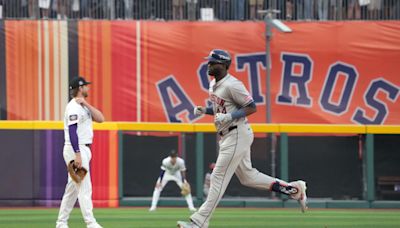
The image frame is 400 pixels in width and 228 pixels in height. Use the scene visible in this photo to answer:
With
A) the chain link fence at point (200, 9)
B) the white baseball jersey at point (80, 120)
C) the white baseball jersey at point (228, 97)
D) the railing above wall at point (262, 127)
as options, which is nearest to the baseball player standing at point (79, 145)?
the white baseball jersey at point (80, 120)

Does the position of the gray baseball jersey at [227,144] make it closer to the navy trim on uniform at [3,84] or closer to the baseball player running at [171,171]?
the baseball player running at [171,171]

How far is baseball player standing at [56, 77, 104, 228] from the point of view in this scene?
1072 cm

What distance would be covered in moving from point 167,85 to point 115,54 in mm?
1631

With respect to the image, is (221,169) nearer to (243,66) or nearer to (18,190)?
(18,190)

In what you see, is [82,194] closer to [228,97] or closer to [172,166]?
[228,97]

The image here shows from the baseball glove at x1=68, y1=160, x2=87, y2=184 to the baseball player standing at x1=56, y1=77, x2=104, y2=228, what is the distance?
34mm

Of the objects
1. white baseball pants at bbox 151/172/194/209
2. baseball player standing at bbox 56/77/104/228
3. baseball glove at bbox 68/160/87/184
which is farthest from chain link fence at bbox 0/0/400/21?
baseball glove at bbox 68/160/87/184

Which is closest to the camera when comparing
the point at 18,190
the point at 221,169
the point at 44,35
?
the point at 221,169

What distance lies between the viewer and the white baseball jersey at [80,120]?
1079cm

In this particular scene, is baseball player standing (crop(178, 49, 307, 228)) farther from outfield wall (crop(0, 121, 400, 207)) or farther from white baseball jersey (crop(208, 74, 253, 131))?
outfield wall (crop(0, 121, 400, 207))

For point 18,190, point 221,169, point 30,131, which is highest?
point 221,169

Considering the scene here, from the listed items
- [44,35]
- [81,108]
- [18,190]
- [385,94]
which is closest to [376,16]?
[385,94]

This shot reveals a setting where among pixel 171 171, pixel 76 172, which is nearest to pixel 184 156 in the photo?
pixel 171 171

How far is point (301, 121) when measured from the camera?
25156mm
